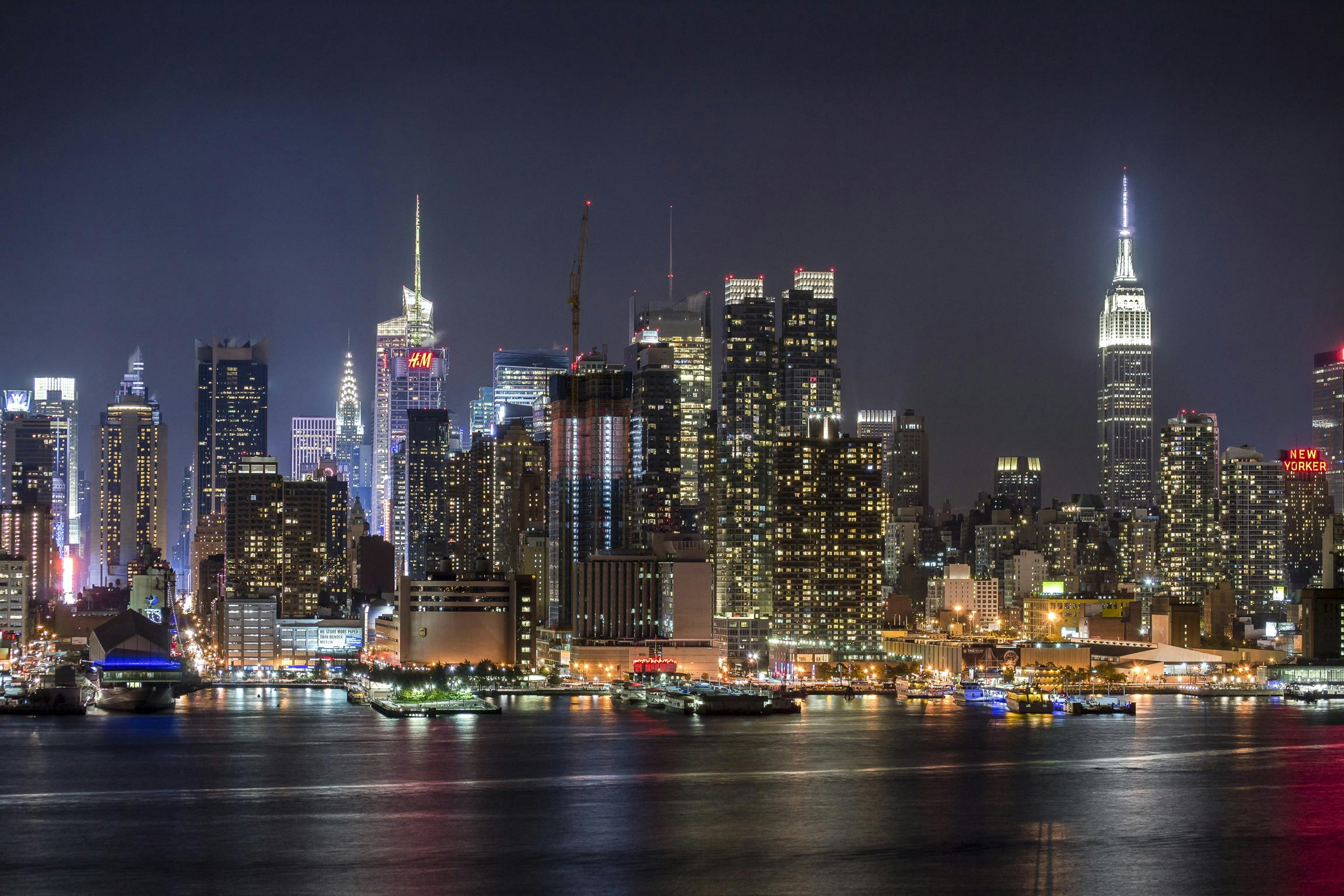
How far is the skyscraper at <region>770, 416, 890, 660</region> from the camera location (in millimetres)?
155250

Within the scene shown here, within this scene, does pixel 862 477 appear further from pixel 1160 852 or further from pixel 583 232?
pixel 1160 852

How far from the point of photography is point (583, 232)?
173 meters

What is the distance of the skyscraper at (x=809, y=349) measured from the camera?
18800 centimetres

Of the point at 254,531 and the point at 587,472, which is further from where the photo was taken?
the point at 254,531

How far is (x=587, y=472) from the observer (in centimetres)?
17362

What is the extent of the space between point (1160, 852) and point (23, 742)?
5502 cm

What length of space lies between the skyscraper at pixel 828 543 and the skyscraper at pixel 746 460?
93.6 inches

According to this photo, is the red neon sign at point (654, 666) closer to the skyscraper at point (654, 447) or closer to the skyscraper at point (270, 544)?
the skyscraper at point (654, 447)

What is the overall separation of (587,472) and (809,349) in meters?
30.6

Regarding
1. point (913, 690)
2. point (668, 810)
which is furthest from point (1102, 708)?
point (668, 810)

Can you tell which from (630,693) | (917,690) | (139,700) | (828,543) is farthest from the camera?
(828,543)

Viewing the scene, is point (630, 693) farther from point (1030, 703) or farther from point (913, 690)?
point (1030, 703)

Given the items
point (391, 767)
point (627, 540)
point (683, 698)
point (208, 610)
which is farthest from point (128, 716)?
point (208, 610)

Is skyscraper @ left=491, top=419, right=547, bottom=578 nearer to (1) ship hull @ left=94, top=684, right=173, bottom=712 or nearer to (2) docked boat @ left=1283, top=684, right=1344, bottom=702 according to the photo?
(1) ship hull @ left=94, top=684, right=173, bottom=712
